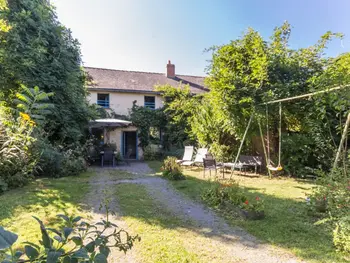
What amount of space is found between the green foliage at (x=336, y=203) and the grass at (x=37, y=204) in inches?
179

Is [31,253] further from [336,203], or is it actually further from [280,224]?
[336,203]

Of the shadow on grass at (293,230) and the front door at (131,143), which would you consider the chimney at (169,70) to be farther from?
the shadow on grass at (293,230)

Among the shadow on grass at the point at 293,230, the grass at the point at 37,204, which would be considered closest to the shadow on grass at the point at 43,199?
the grass at the point at 37,204

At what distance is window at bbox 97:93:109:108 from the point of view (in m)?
16.7

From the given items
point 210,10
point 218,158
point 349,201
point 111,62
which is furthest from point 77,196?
point 111,62

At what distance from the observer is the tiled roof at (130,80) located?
55.9 ft

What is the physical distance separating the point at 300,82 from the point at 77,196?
889 centimetres

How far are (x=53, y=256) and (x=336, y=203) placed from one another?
4.69 metres

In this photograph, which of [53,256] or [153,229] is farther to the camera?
[153,229]

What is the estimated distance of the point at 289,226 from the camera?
169 inches

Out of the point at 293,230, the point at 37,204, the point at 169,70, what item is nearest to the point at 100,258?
the point at 293,230

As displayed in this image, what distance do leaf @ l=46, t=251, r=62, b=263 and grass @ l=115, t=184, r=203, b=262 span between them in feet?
7.98

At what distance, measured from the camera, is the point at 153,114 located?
16688 millimetres

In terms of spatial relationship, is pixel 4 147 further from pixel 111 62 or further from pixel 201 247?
pixel 111 62
